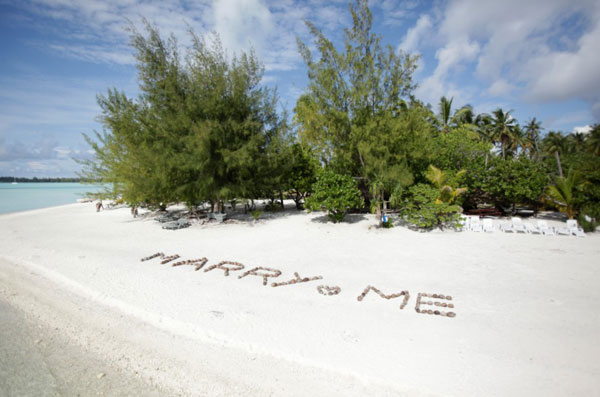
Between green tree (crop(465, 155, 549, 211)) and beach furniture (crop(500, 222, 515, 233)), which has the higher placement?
green tree (crop(465, 155, 549, 211))

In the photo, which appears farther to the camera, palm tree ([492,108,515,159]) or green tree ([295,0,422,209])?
palm tree ([492,108,515,159])

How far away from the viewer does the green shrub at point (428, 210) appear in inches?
497

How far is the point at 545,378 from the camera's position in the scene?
4012 mm

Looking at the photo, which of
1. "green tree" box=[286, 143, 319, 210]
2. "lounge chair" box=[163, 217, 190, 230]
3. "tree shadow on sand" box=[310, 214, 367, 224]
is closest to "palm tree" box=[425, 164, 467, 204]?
"tree shadow on sand" box=[310, 214, 367, 224]

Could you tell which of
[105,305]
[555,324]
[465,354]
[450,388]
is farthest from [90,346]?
[555,324]

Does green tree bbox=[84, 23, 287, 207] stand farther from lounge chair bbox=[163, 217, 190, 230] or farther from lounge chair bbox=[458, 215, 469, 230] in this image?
lounge chair bbox=[458, 215, 469, 230]

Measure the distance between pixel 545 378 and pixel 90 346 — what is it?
759cm

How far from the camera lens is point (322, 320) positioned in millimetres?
5695

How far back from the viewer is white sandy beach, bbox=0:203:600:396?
4160 millimetres

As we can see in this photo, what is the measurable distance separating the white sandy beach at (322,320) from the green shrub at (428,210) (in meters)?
1.72

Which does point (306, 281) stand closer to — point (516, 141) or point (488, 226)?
point (488, 226)

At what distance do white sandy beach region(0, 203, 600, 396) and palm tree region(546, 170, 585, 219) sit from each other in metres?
2.88

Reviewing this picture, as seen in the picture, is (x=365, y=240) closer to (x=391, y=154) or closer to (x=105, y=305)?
(x=391, y=154)

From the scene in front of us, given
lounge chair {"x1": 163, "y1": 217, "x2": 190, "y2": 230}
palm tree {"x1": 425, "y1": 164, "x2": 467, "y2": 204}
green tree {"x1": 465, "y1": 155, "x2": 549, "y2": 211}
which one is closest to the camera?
palm tree {"x1": 425, "y1": 164, "x2": 467, "y2": 204}
